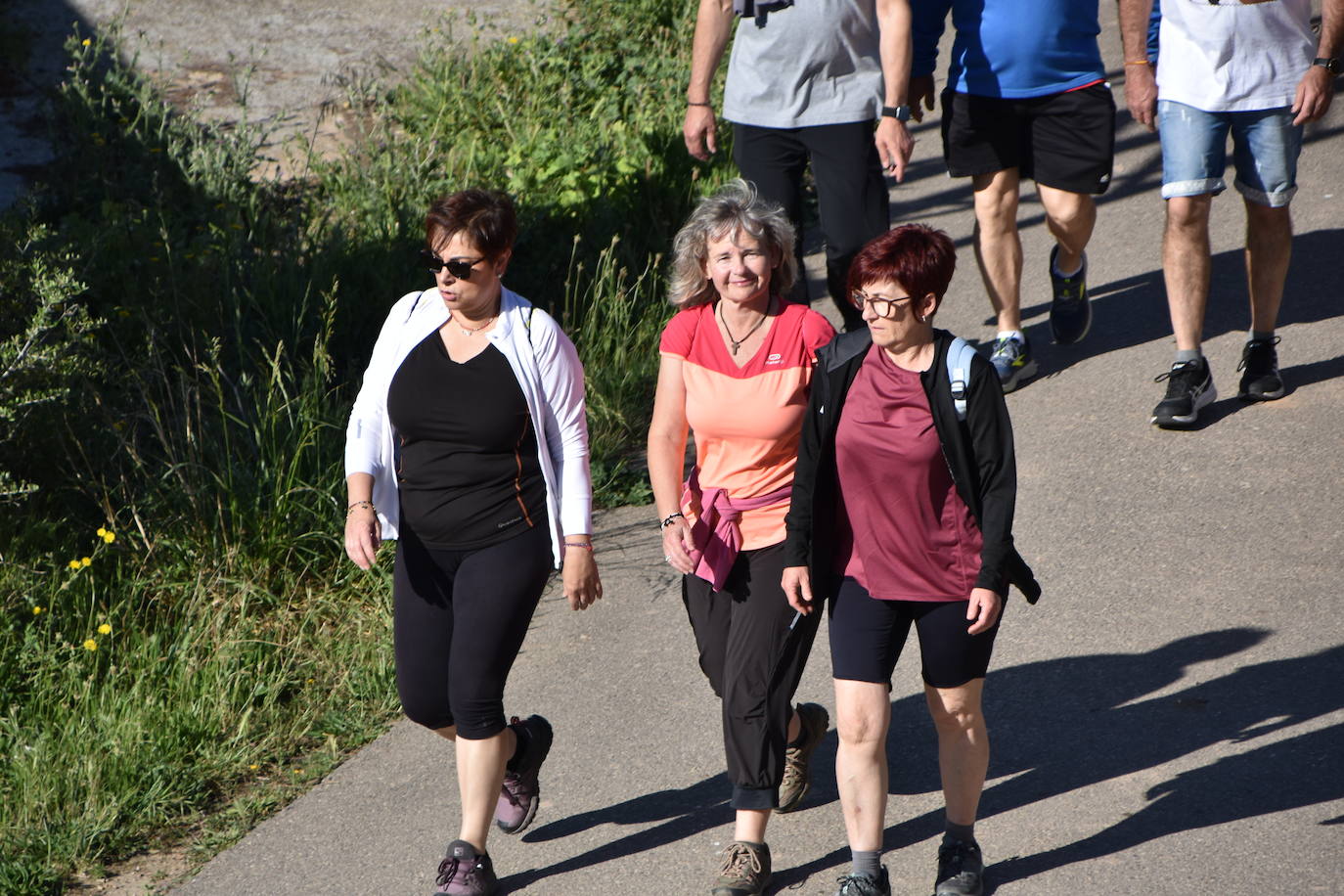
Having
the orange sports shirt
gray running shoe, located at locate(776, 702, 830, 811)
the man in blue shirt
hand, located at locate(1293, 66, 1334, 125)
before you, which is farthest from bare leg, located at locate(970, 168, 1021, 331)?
gray running shoe, located at locate(776, 702, 830, 811)

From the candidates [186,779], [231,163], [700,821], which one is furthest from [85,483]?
[231,163]

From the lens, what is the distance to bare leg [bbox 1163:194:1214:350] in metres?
5.68

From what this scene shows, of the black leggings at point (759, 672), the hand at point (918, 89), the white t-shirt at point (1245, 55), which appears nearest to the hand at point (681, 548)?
the black leggings at point (759, 672)

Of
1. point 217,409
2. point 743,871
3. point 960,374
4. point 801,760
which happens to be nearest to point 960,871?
point 743,871

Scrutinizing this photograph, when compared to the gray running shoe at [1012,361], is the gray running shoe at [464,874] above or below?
below

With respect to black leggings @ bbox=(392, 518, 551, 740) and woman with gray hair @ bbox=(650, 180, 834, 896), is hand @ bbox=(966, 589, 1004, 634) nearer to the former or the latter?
woman with gray hair @ bbox=(650, 180, 834, 896)

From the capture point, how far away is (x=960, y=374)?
336 cm

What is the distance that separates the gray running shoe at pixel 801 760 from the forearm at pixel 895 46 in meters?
2.60

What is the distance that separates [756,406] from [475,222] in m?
0.86

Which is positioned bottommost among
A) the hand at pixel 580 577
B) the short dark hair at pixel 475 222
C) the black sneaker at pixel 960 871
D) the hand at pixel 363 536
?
the black sneaker at pixel 960 871

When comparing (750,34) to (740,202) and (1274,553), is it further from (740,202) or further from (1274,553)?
(1274,553)

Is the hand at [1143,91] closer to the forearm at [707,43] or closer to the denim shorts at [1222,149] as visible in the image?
the denim shorts at [1222,149]

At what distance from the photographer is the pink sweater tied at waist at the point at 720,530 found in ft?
12.4

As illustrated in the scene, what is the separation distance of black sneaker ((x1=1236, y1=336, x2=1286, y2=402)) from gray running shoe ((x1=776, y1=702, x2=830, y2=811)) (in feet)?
9.13
